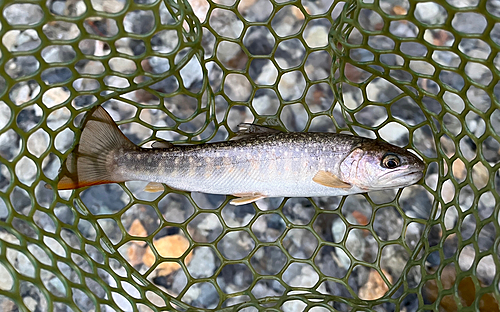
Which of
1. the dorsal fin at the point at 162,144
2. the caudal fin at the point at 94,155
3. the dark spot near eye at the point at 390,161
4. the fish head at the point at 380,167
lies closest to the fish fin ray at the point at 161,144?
the dorsal fin at the point at 162,144

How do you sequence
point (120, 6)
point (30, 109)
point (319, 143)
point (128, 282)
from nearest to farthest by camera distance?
Result: 1. point (319, 143)
2. point (128, 282)
3. point (30, 109)
4. point (120, 6)

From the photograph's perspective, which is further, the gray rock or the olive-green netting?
the gray rock

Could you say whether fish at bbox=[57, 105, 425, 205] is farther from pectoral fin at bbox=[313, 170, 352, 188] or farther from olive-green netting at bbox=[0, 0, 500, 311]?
olive-green netting at bbox=[0, 0, 500, 311]

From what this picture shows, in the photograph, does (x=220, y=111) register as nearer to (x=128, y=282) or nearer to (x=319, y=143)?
(x=319, y=143)

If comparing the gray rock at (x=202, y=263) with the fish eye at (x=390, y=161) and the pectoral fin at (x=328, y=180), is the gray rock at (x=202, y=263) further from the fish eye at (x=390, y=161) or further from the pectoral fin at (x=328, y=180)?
the fish eye at (x=390, y=161)

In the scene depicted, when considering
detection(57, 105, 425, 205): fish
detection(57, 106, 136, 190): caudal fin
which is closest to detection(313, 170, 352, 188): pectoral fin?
detection(57, 105, 425, 205): fish

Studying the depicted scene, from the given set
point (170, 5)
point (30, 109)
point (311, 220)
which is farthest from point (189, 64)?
point (311, 220)

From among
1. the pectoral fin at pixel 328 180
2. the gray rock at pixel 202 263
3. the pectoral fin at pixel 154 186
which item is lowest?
the gray rock at pixel 202 263
